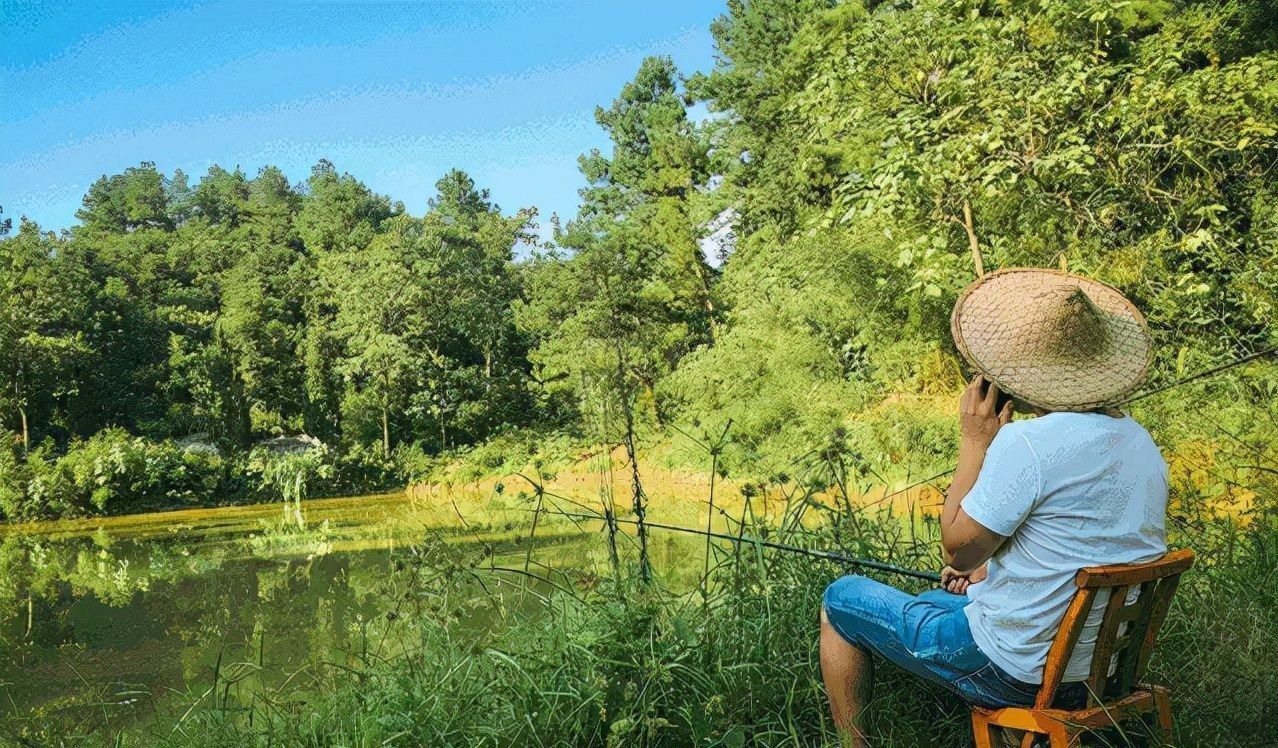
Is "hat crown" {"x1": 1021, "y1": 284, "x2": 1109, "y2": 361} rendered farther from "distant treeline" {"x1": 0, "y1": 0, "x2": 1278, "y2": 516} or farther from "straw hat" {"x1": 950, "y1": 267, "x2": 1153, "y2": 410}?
"distant treeline" {"x1": 0, "y1": 0, "x2": 1278, "y2": 516}

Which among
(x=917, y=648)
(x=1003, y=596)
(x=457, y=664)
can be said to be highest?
(x=1003, y=596)

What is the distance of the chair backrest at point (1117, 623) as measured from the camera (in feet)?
4.72

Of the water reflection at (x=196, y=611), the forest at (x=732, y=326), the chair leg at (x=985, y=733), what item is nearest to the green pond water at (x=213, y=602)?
the water reflection at (x=196, y=611)

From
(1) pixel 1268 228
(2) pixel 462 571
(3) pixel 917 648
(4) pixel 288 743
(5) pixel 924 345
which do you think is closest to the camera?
(3) pixel 917 648

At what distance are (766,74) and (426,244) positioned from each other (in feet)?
26.2

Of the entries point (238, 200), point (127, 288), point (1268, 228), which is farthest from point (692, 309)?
point (238, 200)

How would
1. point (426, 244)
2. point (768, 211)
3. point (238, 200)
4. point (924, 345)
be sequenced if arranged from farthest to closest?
point (238, 200), point (426, 244), point (768, 211), point (924, 345)

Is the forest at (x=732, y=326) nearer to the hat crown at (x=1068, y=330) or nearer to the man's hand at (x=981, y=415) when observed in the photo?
the man's hand at (x=981, y=415)

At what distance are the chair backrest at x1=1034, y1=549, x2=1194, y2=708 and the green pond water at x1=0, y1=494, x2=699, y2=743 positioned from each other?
3.99 feet

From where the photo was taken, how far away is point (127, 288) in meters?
23.3

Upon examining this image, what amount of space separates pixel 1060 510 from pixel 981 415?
0.29m

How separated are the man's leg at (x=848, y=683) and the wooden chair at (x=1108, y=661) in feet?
0.76

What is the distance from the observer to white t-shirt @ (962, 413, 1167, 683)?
1.46 m

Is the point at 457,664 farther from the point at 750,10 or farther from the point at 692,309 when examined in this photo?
the point at 750,10
